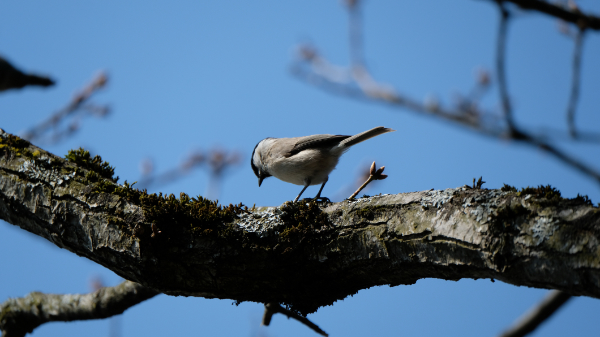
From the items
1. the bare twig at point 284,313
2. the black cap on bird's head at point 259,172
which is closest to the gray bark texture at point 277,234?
the bare twig at point 284,313

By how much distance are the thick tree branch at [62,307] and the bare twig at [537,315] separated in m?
3.24

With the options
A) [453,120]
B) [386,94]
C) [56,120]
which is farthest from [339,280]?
[56,120]

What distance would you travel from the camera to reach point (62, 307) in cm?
392

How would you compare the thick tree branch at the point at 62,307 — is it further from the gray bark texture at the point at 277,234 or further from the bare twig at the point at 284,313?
the bare twig at the point at 284,313

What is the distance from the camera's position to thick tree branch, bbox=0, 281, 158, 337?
3.87 metres

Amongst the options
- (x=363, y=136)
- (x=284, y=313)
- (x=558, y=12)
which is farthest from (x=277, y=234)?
(x=363, y=136)

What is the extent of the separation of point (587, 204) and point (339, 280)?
58.4 inches

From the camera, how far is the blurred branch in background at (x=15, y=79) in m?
2.14

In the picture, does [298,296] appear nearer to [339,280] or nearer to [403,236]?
[339,280]

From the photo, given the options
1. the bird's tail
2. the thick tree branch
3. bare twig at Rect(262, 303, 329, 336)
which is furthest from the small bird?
the thick tree branch

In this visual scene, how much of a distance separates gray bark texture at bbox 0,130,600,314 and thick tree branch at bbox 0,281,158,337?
94 cm

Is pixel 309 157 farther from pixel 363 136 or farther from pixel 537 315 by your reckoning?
pixel 537 315

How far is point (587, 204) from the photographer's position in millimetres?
2080

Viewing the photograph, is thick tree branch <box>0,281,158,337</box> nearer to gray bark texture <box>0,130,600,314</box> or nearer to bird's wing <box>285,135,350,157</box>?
gray bark texture <box>0,130,600,314</box>
